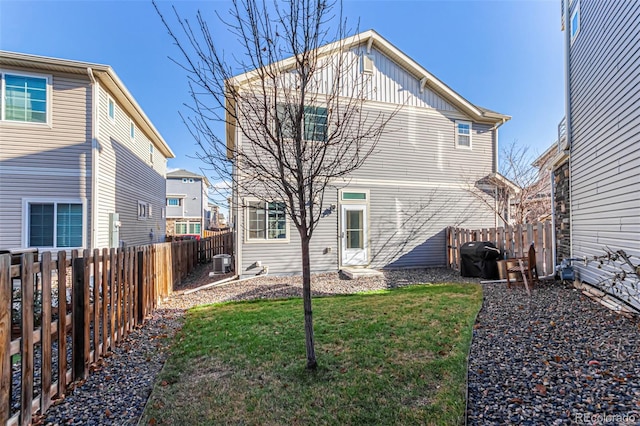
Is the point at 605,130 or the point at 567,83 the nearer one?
the point at 605,130

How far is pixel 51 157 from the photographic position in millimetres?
8914

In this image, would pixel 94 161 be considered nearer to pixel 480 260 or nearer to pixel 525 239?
pixel 480 260

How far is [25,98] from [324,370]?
1105 centimetres

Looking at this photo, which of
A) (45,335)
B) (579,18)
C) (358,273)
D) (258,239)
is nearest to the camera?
(45,335)

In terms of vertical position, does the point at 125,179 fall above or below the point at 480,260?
above

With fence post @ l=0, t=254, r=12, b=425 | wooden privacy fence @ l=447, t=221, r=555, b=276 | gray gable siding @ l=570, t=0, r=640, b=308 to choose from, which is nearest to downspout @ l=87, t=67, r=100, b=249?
fence post @ l=0, t=254, r=12, b=425

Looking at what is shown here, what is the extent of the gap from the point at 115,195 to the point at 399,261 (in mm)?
10268

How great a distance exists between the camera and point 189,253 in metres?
11.1

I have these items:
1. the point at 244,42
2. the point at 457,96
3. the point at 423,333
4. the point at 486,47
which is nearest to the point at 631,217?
the point at 423,333

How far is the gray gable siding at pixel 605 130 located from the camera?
4.75 metres

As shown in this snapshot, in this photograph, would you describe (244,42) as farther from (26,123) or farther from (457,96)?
(457,96)

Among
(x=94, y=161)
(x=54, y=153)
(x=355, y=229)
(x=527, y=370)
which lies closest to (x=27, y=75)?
(x=54, y=153)

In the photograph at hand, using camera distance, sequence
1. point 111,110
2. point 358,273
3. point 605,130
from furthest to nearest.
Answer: point 111,110
point 358,273
point 605,130

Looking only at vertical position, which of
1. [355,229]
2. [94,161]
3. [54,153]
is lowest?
[355,229]
